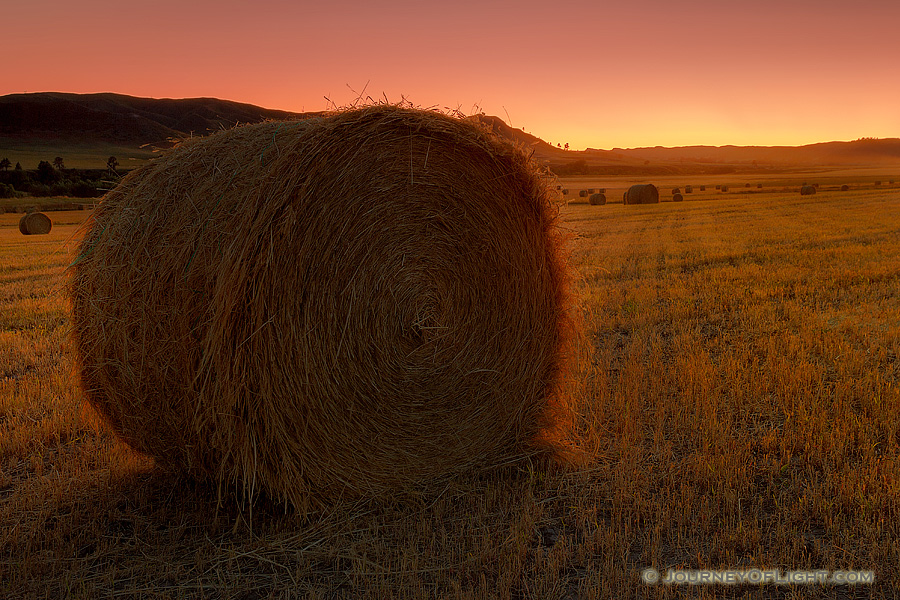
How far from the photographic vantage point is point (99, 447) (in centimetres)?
516

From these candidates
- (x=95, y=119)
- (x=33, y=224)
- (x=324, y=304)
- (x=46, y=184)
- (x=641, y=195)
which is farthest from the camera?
(x=95, y=119)

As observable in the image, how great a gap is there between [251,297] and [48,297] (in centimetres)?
870

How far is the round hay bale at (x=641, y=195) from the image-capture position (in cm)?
3591

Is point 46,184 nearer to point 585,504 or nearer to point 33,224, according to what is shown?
point 33,224

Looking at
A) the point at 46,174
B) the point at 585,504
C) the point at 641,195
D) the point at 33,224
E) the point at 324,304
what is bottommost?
the point at 585,504

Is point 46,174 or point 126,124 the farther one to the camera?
point 126,124

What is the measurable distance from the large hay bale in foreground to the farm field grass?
0.37 m

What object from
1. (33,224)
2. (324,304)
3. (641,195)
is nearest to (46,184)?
(33,224)

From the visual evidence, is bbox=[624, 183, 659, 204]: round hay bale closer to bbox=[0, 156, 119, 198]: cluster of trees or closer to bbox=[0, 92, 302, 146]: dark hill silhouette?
bbox=[0, 156, 119, 198]: cluster of trees

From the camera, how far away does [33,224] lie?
25.3 m

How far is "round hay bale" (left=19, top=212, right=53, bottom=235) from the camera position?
25.2 meters

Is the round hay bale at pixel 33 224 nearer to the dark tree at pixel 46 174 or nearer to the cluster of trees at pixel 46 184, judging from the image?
the cluster of trees at pixel 46 184

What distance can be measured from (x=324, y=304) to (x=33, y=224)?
25.9 m

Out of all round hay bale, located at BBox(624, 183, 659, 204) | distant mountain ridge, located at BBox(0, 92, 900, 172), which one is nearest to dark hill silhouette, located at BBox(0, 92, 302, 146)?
distant mountain ridge, located at BBox(0, 92, 900, 172)
